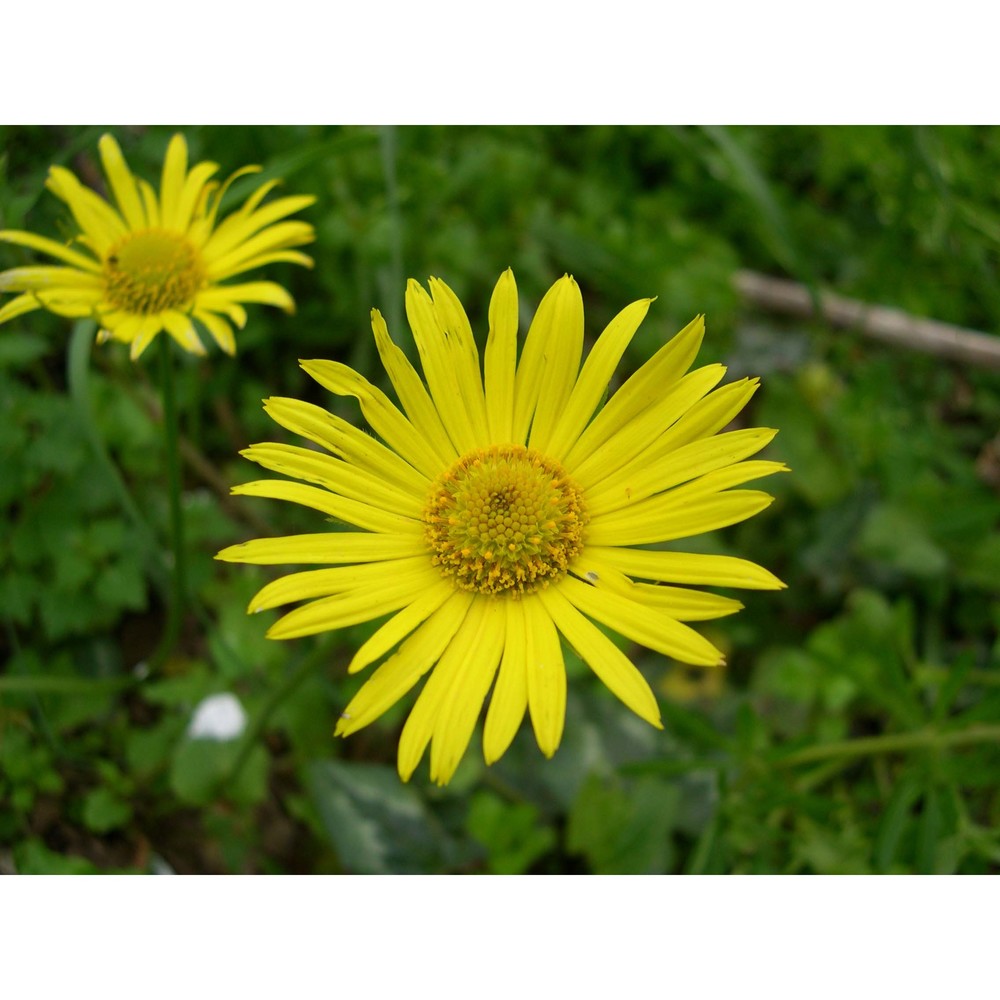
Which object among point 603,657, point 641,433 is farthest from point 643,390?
point 603,657

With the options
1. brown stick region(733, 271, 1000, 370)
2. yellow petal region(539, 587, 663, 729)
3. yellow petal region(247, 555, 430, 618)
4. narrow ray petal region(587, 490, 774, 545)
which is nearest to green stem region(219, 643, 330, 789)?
yellow petal region(247, 555, 430, 618)

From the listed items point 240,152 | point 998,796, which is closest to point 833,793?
point 998,796

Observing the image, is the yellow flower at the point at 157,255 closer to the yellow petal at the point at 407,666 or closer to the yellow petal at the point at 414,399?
the yellow petal at the point at 414,399

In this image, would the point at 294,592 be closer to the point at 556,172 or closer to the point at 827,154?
the point at 556,172

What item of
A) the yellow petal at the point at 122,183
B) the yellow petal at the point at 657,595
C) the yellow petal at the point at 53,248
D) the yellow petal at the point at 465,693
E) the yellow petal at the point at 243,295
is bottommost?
the yellow petal at the point at 465,693

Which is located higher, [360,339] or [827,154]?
[827,154]

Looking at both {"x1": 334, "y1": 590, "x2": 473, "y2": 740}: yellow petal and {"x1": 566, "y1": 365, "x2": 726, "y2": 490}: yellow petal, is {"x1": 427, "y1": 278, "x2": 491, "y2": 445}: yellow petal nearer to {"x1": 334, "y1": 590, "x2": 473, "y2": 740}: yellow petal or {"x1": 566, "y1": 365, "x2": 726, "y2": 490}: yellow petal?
{"x1": 566, "y1": 365, "x2": 726, "y2": 490}: yellow petal

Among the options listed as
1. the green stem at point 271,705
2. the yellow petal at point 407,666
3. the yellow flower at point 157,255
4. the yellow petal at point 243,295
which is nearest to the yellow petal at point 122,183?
the yellow flower at point 157,255
